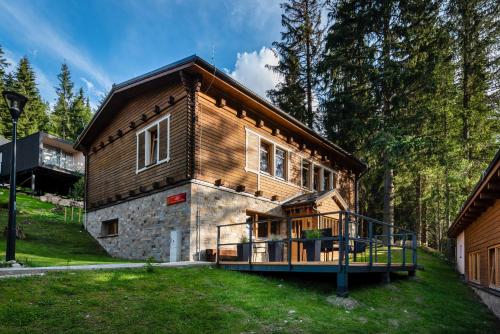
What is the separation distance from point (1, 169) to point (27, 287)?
1152 inches

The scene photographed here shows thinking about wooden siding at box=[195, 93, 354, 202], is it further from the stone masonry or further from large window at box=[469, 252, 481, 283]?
large window at box=[469, 252, 481, 283]

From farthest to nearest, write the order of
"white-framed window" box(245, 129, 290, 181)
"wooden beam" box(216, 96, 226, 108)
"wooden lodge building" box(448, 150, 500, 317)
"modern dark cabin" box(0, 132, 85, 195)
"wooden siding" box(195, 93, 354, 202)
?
"modern dark cabin" box(0, 132, 85, 195)
"white-framed window" box(245, 129, 290, 181)
"wooden beam" box(216, 96, 226, 108)
"wooden siding" box(195, 93, 354, 202)
"wooden lodge building" box(448, 150, 500, 317)

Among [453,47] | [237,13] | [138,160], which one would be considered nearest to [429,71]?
[453,47]

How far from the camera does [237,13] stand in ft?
57.4

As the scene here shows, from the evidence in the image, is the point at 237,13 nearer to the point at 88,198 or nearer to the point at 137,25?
the point at 137,25

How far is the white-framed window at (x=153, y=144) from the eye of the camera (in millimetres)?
12648

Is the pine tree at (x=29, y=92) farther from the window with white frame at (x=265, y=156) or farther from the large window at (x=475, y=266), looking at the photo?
the large window at (x=475, y=266)

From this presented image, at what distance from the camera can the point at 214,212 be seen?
38.6 ft

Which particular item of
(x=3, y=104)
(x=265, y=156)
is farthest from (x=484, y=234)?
(x=3, y=104)

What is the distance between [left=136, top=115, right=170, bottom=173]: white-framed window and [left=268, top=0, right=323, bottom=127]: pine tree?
1506cm

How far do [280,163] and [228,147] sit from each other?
350cm

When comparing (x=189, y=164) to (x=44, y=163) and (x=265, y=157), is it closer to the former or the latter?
(x=265, y=157)

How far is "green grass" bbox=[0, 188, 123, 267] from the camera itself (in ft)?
38.0

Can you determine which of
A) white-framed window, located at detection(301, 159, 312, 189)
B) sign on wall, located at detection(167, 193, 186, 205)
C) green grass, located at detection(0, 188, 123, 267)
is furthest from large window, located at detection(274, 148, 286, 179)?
green grass, located at detection(0, 188, 123, 267)
